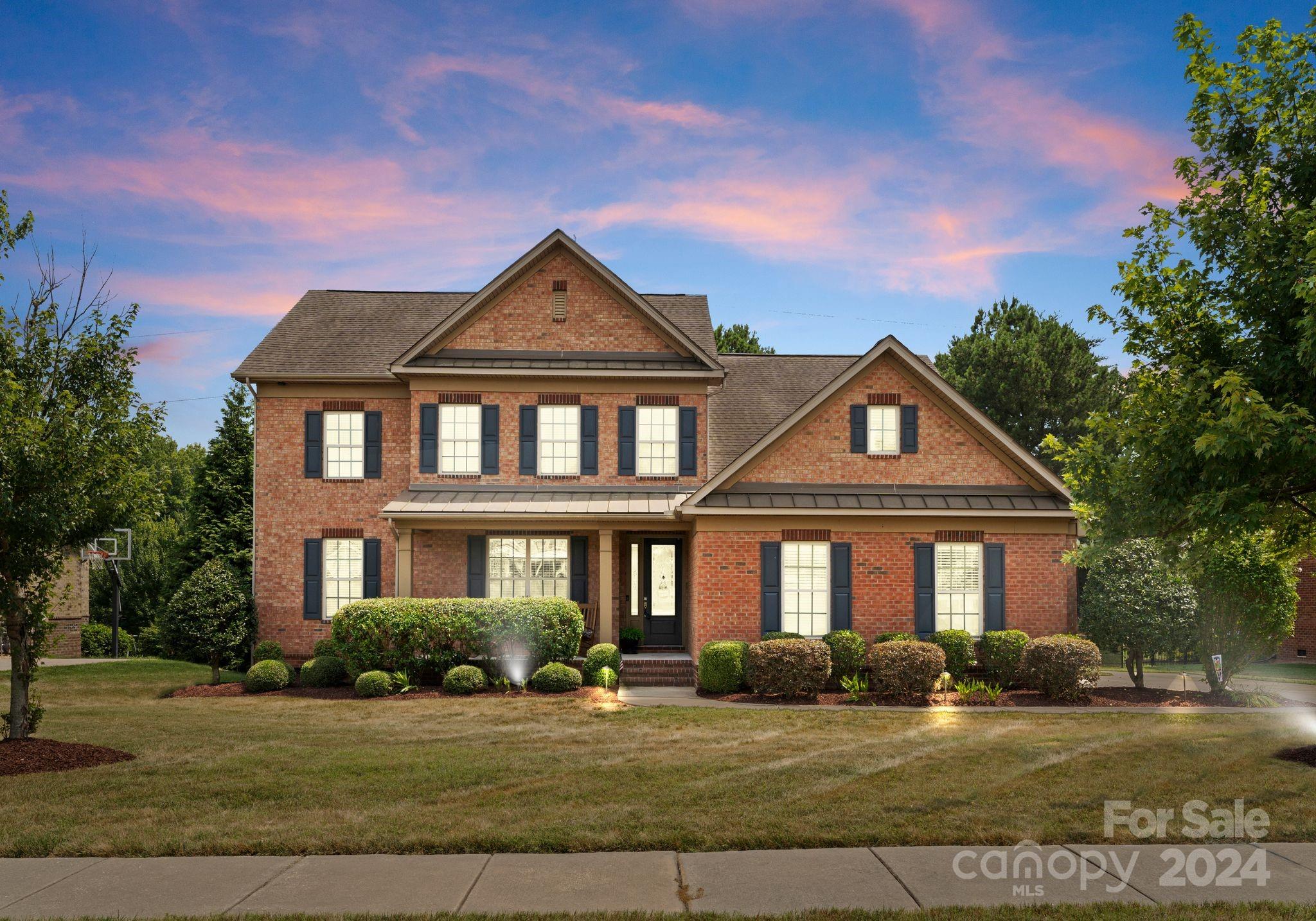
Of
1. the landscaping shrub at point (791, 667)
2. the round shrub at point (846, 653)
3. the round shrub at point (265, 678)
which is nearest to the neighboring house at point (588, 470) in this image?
the round shrub at point (846, 653)

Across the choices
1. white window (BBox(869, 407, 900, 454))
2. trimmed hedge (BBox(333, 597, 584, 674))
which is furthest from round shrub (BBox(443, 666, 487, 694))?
white window (BBox(869, 407, 900, 454))

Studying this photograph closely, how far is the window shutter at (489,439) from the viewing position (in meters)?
22.6

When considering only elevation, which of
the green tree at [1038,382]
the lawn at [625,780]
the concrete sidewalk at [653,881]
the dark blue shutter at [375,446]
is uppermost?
the green tree at [1038,382]

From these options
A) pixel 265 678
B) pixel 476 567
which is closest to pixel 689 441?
pixel 476 567

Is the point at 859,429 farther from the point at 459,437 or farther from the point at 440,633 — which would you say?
the point at 440,633

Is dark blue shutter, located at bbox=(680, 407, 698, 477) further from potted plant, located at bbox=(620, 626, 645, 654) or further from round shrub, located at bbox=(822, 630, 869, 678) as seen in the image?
round shrub, located at bbox=(822, 630, 869, 678)

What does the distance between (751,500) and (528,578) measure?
586 centimetres

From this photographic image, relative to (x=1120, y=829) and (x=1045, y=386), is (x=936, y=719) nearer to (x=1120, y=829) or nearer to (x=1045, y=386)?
(x=1120, y=829)

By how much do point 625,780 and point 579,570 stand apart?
12.0 metres

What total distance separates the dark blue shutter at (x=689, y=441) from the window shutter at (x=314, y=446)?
8354 mm

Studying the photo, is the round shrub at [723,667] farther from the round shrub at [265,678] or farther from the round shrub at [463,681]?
the round shrub at [265,678]

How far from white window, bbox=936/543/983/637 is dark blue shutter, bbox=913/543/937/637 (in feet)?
0.41

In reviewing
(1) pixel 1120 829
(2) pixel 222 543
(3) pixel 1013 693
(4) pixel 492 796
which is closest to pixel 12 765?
(4) pixel 492 796

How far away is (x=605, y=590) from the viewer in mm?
21141
